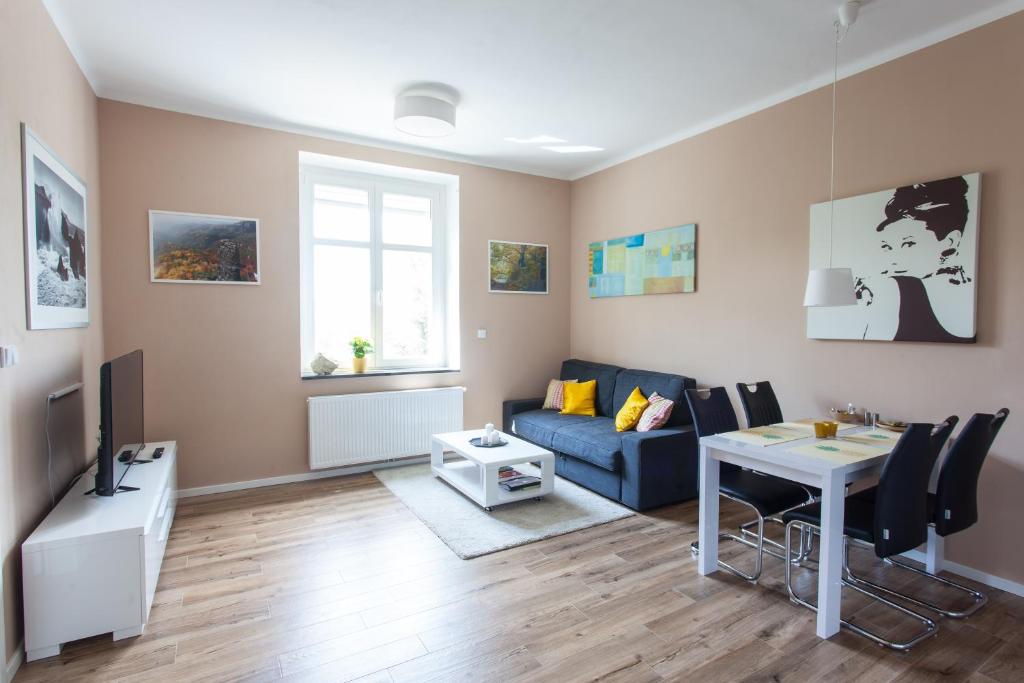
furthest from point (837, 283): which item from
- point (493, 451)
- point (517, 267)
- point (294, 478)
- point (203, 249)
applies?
point (203, 249)

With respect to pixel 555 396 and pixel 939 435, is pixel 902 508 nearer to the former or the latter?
pixel 939 435

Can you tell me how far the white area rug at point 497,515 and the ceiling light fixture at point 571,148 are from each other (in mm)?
2935

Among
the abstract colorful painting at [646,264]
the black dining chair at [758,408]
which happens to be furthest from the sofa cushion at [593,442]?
the abstract colorful painting at [646,264]

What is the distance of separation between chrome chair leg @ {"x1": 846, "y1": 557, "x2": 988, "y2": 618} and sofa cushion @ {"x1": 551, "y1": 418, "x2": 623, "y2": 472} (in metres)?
1.51

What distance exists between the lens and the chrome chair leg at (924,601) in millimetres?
2451

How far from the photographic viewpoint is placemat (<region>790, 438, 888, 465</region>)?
7.80 ft

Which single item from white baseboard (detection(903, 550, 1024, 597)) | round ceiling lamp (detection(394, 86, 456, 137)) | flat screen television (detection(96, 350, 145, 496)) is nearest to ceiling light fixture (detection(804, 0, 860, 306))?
white baseboard (detection(903, 550, 1024, 597))

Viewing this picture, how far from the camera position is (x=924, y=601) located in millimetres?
2553

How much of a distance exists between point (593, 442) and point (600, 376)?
1112mm

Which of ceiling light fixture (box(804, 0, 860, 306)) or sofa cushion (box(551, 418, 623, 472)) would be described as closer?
ceiling light fixture (box(804, 0, 860, 306))

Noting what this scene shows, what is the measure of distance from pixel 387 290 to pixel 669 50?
3090 millimetres

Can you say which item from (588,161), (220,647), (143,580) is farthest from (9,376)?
(588,161)

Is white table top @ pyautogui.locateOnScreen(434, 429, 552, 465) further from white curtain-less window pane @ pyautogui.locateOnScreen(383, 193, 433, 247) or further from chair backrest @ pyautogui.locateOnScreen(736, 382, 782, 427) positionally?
white curtain-less window pane @ pyautogui.locateOnScreen(383, 193, 433, 247)

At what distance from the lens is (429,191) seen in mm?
5176
